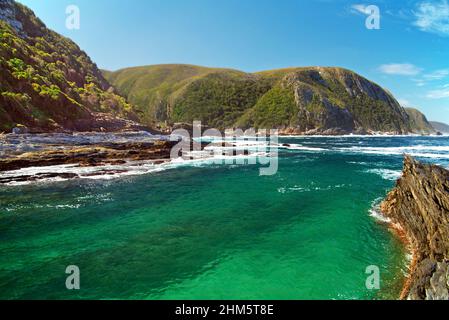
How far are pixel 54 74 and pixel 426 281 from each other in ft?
425

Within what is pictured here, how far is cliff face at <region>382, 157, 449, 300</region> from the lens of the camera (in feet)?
32.0

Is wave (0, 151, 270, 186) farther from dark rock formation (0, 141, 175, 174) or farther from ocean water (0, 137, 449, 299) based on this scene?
ocean water (0, 137, 449, 299)

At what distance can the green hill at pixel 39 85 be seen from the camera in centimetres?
7644

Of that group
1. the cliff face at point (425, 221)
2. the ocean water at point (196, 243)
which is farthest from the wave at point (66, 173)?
the cliff face at point (425, 221)

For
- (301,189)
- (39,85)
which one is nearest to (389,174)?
(301,189)

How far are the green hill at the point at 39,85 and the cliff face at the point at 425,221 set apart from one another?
264 ft

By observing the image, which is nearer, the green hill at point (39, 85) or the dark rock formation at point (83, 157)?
the dark rock formation at point (83, 157)

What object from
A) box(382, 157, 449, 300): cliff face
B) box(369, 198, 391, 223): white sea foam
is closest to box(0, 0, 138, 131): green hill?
box(369, 198, 391, 223): white sea foam

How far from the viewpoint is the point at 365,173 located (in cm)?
4106

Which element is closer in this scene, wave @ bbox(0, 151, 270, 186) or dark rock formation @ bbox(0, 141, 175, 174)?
wave @ bbox(0, 151, 270, 186)

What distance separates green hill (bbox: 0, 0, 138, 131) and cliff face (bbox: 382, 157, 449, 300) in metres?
80.6
